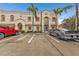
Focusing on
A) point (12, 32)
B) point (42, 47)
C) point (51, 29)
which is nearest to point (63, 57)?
point (42, 47)

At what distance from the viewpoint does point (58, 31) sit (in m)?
6.32

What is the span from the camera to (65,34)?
6176 mm

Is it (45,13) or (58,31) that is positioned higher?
(45,13)

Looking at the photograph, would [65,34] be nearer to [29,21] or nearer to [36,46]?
[36,46]

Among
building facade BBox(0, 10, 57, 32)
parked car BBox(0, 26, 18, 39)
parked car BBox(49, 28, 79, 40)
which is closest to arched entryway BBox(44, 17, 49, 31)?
building facade BBox(0, 10, 57, 32)

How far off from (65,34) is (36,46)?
82 centimetres

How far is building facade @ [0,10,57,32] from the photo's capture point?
6.17 metres

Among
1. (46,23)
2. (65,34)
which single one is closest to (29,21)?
(46,23)

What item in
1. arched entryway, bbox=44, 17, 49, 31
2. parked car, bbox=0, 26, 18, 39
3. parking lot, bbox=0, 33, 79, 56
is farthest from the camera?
arched entryway, bbox=44, 17, 49, 31

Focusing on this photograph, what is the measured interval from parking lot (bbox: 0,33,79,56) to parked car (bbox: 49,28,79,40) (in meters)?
0.11

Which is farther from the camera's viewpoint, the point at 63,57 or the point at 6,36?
the point at 6,36

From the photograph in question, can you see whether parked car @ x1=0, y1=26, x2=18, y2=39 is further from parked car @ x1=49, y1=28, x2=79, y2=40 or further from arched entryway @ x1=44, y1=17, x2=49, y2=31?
parked car @ x1=49, y1=28, x2=79, y2=40

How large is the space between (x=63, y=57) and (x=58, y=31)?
0.98 m

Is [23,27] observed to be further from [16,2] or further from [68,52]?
[68,52]
